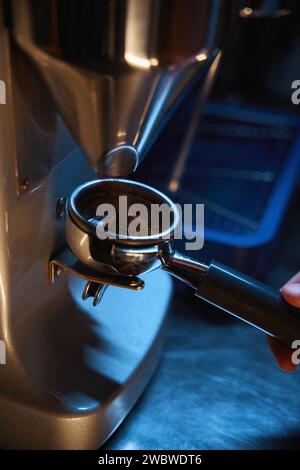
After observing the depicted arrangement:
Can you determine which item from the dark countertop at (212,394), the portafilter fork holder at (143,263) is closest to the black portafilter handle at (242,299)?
the portafilter fork holder at (143,263)

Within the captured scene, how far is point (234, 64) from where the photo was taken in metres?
0.78

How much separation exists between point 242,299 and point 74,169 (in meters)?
0.14

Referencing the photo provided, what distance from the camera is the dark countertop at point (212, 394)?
1.38 feet

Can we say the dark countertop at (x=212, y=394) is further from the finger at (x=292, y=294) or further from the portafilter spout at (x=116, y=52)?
the portafilter spout at (x=116, y=52)

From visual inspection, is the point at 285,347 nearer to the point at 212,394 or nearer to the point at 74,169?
the point at 212,394

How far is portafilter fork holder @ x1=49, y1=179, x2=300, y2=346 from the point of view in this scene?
1.05 feet

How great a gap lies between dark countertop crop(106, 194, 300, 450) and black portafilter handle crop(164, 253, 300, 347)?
10 centimetres

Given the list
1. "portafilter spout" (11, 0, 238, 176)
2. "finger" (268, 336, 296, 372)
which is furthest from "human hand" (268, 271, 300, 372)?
"portafilter spout" (11, 0, 238, 176)

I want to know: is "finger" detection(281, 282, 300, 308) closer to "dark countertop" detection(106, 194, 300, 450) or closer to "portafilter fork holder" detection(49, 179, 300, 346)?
"portafilter fork holder" detection(49, 179, 300, 346)

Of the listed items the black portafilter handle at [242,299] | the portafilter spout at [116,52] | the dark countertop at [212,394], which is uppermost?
the portafilter spout at [116,52]

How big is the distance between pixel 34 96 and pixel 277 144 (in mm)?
433

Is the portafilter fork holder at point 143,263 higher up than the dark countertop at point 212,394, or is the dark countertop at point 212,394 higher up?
the portafilter fork holder at point 143,263

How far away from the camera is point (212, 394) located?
456 mm

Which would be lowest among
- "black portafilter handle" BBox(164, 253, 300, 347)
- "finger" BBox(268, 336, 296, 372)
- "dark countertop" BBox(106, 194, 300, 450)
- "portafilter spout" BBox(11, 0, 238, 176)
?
"dark countertop" BBox(106, 194, 300, 450)
